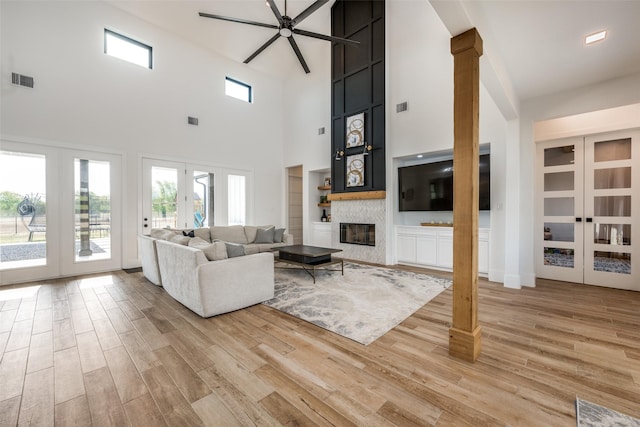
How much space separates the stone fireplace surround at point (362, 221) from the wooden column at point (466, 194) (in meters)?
3.41

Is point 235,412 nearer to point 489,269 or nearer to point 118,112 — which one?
point 489,269

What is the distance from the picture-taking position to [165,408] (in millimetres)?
1517

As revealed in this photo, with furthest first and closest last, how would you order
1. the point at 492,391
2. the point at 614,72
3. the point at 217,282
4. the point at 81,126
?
the point at 81,126 → the point at 614,72 → the point at 217,282 → the point at 492,391

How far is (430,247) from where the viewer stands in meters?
5.03

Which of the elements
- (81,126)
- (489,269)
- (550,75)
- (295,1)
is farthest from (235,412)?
(295,1)

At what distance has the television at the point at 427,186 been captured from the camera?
16.2 ft

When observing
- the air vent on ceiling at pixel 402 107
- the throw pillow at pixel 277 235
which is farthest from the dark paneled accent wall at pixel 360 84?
the throw pillow at pixel 277 235

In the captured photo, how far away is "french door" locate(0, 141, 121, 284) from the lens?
4137mm

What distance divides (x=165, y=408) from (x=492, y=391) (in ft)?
6.53

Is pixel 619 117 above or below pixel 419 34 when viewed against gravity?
below

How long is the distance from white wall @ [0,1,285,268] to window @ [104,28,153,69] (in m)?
0.14

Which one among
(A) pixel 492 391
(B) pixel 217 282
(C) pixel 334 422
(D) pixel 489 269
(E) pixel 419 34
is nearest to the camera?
(C) pixel 334 422

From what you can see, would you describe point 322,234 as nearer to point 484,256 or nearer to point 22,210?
point 484,256

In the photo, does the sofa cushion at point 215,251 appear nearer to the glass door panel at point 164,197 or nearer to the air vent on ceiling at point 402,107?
the glass door panel at point 164,197
